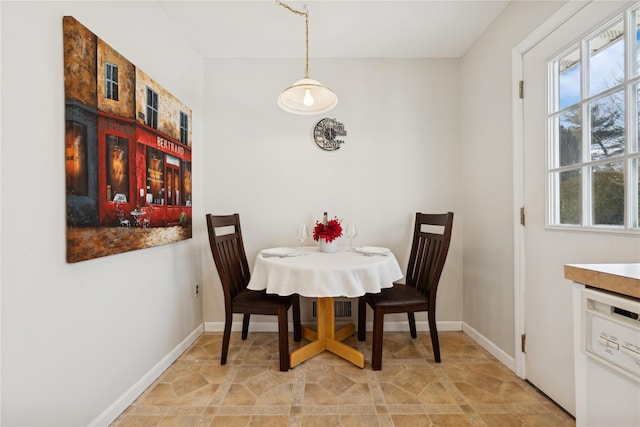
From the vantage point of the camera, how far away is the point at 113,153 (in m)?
1.43

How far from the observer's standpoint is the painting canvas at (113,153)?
1214mm

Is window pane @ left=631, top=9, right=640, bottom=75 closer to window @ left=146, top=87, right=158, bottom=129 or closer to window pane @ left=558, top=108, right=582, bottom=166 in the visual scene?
window pane @ left=558, top=108, right=582, bottom=166

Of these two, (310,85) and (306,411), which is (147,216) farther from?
(306,411)

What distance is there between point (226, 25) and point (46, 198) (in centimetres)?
184

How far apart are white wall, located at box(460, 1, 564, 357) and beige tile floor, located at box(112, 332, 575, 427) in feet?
1.24

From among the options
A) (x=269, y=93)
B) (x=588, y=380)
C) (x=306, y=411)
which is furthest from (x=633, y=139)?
(x=269, y=93)

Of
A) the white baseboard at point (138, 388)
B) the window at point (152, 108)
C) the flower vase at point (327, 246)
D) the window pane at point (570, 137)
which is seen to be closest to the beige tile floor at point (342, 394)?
the white baseboard at point (138, 388)

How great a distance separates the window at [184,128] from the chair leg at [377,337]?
6.69 feet

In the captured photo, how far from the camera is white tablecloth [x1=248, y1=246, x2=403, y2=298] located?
1.68 metres

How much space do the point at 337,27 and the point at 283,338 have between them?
2.44m

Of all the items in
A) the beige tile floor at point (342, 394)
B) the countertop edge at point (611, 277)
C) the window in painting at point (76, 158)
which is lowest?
the beige tile floor at point (342, 394)

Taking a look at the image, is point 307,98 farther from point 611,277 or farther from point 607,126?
point 611,277

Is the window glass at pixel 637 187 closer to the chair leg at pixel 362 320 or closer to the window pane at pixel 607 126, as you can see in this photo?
the window pane at pixel 607 126

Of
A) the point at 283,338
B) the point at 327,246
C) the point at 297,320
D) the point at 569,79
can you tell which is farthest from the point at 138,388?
the point at 569,79
